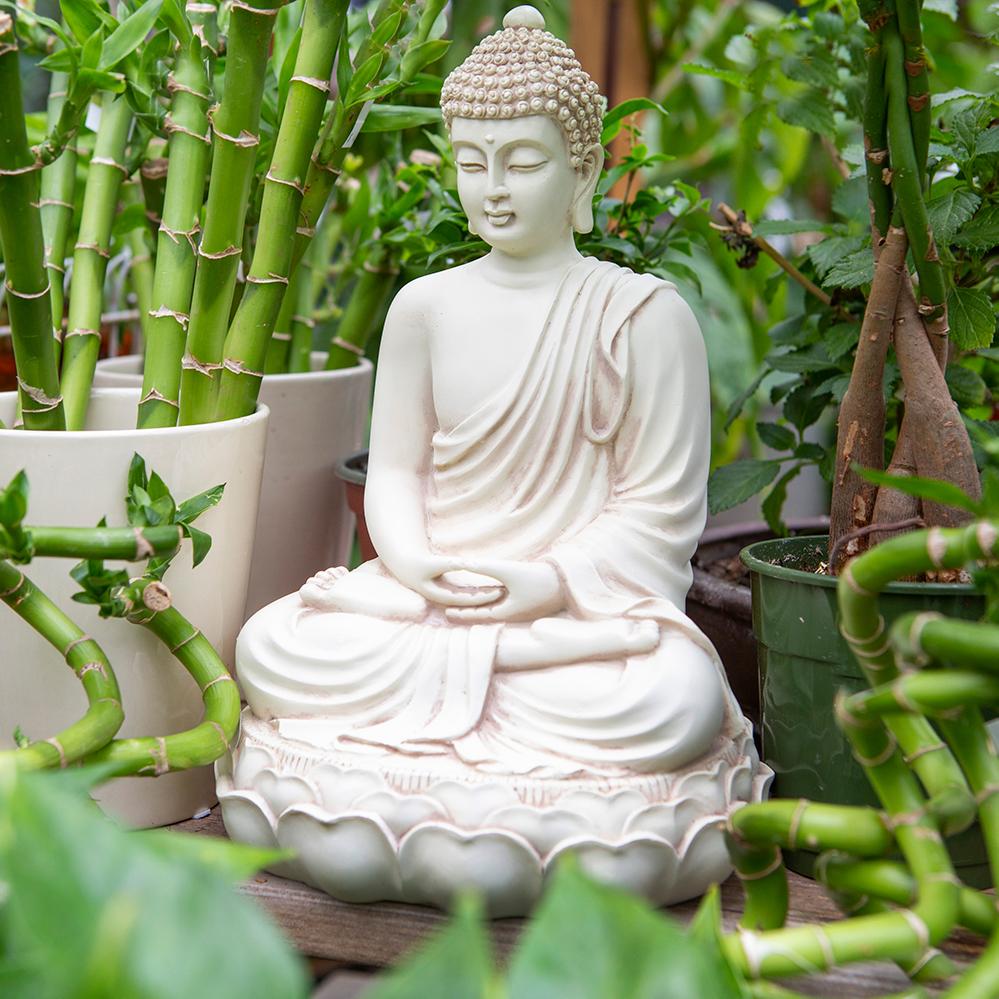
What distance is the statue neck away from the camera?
3.27 ft

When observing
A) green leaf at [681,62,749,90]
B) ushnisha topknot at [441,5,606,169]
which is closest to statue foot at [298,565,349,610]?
ushnisha topknot at [441,5,606,169]

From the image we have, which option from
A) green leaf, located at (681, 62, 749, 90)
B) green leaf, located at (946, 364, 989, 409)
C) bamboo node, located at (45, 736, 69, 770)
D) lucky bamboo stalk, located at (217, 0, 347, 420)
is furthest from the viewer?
green leaf, located at (681, 62, 749, 90)

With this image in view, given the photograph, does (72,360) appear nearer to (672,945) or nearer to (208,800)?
(208,800)

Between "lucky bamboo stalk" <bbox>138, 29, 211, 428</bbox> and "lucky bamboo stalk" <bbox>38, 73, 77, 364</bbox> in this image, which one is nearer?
"lucky bamboo stalk" <bbox>138, 29, 211, 428</bbox>

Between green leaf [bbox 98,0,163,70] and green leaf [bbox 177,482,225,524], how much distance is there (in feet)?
1.02

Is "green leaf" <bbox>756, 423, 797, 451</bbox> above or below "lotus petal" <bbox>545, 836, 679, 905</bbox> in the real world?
above

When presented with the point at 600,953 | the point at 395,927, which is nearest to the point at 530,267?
the point at 395,927

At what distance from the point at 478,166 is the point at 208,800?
0.53 meters

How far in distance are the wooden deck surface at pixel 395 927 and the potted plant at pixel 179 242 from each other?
0.59 feet

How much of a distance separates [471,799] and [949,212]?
0.56 m

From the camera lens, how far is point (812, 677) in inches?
36.3

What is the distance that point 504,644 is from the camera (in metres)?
0.89

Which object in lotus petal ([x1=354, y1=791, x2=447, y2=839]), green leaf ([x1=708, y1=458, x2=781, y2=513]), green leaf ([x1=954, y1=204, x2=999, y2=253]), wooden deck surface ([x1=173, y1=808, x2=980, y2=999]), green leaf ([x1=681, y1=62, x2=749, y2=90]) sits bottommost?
wooden deck surface ([x1=173, y1=808, x2=980, y2=999])

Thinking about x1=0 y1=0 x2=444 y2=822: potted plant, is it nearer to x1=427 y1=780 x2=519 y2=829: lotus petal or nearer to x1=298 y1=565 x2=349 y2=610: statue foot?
x1=298 y1=565 x2=349 y2=610: statue foot
